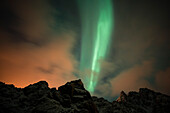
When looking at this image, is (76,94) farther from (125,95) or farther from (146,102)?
(146,102)

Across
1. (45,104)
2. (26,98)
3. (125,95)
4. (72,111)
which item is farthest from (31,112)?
(125,95)

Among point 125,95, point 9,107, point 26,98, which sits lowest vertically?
point 9,107

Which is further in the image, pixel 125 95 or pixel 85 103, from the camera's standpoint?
pixel 125 95

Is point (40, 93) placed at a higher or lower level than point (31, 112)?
higher

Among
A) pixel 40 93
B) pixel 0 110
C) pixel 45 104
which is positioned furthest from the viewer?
pixel 40 93

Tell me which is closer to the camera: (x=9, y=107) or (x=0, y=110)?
(x=0, y=110)

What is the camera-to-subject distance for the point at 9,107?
2847 centimetres

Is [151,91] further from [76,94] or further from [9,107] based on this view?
[9,107]

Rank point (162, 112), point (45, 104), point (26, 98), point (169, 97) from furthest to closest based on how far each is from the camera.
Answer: point (169, 97) < point (162, 112) < point (26, 98) < point (45, 104)

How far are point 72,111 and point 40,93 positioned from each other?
763 inches

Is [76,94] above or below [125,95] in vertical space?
below

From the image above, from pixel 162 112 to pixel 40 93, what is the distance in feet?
627

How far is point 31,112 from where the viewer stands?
29688 millimetres

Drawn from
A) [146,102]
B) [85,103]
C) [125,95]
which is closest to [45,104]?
[85,103]
